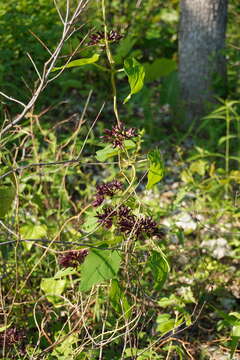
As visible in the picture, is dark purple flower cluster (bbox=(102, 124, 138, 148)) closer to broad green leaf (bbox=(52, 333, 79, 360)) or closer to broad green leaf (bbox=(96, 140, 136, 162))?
broad green leaf (bbox=(96, 140, 136, 162))

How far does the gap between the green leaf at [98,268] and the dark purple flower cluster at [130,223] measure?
11cm

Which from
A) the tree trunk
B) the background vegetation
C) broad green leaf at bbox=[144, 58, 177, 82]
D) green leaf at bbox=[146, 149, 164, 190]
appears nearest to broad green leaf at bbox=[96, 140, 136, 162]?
the background vegetation

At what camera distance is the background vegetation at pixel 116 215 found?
223cm

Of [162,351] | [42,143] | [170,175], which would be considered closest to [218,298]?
[162,351]

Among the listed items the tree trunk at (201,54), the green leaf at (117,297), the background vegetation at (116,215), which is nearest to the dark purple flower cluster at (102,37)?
the background vegetation at (116,215)

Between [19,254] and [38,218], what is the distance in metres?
0.39

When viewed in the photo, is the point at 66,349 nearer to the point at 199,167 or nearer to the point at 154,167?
the point at 154,167

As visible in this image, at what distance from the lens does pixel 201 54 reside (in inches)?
185

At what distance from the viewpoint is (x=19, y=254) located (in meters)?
3.08

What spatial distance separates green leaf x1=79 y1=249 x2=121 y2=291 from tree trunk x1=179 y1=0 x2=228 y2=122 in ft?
8.94

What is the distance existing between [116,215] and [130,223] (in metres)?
0.06

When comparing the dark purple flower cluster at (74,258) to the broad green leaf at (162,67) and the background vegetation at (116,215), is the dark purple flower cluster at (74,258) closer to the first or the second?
the background vegetation at (116,215)

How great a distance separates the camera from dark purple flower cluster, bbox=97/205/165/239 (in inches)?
83.4

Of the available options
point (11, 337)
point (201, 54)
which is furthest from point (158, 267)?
point (201, 54)
